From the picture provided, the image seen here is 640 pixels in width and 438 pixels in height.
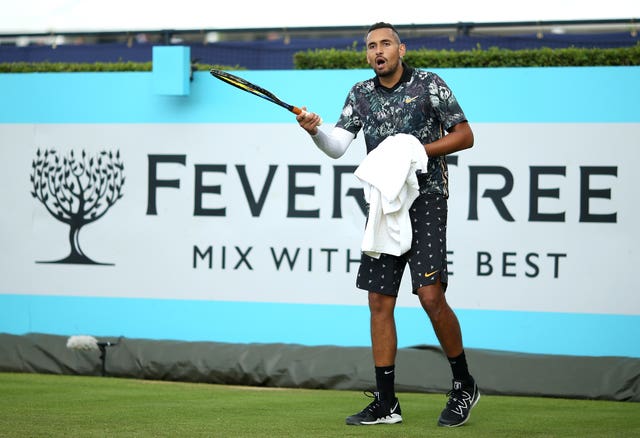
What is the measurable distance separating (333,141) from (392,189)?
0.45m

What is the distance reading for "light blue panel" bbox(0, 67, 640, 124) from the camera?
7535 mm

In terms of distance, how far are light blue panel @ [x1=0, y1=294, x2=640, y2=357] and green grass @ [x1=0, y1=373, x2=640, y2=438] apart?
37.1 inches

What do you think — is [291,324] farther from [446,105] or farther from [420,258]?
[446,105]

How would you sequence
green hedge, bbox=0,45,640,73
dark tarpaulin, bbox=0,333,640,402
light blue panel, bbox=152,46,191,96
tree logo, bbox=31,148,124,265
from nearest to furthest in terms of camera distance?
dark tarpaulin, bbox=0,333,640,402 < light blue panel, bbox=152,46,191,96 < green hedge, bbox=0,45,640,73 < tree logo, bbox=31,148,124,265

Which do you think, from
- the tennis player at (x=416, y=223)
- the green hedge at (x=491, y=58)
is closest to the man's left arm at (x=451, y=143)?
the tennis player at (x=416, y=223)

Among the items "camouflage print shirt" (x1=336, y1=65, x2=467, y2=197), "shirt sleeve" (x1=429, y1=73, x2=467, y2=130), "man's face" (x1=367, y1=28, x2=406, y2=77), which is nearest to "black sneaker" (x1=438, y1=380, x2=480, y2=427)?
"camouflage print shirt" (x1=336, y1=65, x2=467, y2=197)

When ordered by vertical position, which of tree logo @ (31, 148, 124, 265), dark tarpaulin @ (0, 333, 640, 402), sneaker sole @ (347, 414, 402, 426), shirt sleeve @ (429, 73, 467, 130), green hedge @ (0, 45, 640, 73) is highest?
green hedge @ (0, 45, 640, 73)

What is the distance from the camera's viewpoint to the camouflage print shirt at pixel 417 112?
5016 mm

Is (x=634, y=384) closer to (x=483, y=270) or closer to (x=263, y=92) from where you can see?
(x=483, y=270)

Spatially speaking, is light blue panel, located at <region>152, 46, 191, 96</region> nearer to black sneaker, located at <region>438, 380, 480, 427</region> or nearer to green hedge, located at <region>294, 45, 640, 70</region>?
green hedge, located at <region>294, 45, 640, 70</region>

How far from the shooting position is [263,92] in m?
4.96

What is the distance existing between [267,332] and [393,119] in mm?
3303

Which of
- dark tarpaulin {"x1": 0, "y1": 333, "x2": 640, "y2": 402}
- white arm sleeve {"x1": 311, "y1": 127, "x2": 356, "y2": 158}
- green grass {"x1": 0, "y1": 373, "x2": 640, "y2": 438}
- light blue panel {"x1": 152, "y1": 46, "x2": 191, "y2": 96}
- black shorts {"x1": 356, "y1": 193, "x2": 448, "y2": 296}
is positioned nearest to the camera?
green grass {"x1": 0, "y1": 373, "x2": 640, "y2": 438}

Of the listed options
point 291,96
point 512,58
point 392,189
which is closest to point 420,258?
point 392,189
